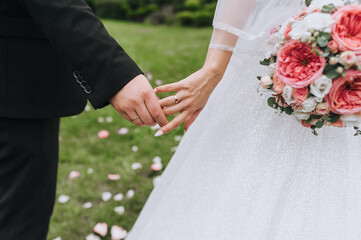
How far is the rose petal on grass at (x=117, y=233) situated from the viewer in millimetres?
2203

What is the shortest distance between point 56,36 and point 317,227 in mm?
1176

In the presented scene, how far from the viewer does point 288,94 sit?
115 centimetres

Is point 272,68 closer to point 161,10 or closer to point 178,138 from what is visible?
point 178,138

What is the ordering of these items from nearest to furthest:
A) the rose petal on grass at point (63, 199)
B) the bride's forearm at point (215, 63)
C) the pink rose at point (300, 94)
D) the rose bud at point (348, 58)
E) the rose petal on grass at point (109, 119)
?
the rose bud at point (348, 58) < the pink rose at point (300, 94) < the bride's forearm at point (215, 63) < the rose petal on grass at point (63, 199) < the rose petal on grass at point (109, 119)

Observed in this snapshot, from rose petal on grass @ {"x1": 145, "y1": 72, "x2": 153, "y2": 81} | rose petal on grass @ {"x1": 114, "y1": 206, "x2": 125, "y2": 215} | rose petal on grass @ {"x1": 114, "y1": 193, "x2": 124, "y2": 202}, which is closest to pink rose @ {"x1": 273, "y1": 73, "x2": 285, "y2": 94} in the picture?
rose petal on grass @ {"x1": 114, "y1": 206, "x2": 125, "y2": 215}

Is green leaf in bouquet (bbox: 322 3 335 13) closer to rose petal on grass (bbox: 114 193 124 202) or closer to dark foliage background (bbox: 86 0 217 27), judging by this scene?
rose petal on grass (bbox: 114 193 124 202)

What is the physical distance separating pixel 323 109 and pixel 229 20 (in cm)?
60

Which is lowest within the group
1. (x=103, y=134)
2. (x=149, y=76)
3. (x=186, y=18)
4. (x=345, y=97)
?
(x=186, y=18)

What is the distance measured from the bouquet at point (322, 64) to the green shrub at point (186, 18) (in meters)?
12.6

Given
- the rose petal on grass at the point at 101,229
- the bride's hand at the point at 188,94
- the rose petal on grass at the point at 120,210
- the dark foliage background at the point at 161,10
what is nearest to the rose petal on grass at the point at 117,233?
the rose petal on grass at the point at 101,229

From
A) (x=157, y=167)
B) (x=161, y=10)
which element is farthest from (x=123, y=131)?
(x=161, y=10)

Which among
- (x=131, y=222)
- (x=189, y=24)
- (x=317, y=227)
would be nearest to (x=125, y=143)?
(x=131, y=222)

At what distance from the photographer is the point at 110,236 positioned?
2.25 metres

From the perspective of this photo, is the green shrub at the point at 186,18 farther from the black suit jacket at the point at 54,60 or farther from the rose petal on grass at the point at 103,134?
the black suit jacket at the point at 54,60
